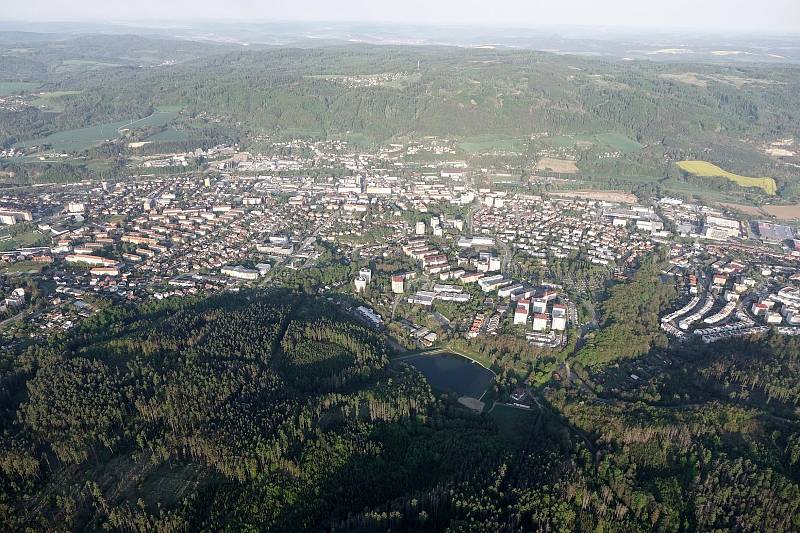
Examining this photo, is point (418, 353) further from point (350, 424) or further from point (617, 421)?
point (617, 421)

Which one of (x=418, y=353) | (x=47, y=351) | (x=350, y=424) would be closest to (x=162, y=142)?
(x=47, y=351)

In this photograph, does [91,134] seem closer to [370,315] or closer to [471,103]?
[471,103]

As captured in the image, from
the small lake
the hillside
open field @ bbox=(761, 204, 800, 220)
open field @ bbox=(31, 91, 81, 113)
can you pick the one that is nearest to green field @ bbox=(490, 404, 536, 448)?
the small lake

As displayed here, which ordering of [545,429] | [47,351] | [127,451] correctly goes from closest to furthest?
[127,451], [545,429], [47,351]

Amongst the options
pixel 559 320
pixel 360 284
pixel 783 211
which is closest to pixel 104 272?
pixel 360 284

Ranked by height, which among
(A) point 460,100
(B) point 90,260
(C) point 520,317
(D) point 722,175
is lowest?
(C) point 520,317

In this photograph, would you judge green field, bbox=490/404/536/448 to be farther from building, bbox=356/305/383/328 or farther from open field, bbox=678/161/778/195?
open field, bbox=678/161/778/195
